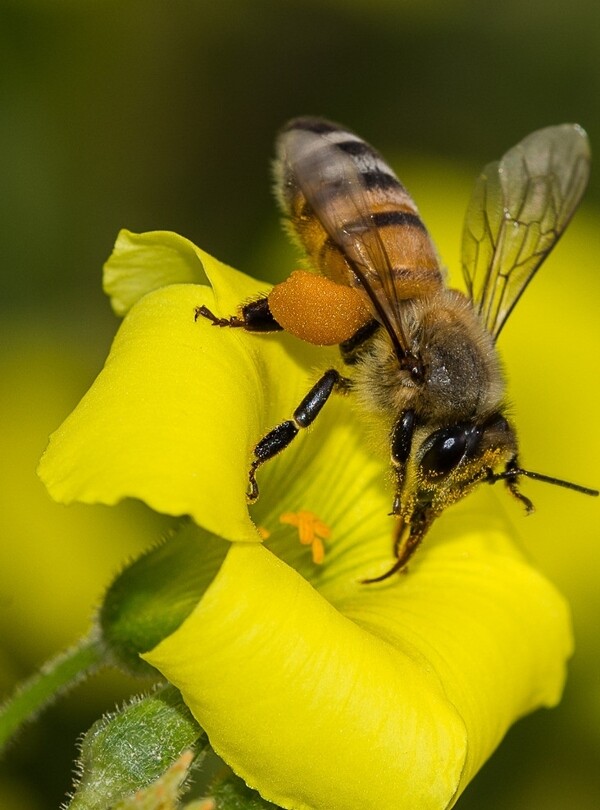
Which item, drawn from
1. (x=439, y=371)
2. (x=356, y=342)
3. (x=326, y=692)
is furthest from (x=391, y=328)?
(x=326, y=692)

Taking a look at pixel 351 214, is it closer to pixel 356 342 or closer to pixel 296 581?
pixel 356 342

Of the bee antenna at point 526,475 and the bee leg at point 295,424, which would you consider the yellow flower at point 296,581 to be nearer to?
the bee leg at point 295,424

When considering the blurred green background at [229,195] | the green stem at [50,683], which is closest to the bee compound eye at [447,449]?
the green stem at [50,683]

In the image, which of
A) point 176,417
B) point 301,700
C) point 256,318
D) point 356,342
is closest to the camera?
point 301,700

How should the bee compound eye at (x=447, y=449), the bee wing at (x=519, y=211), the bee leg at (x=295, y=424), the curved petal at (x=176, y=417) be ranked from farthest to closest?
the bee wing at (x=519, y=211), the bee leg at (x=295, y=424), the bee compound eye at (x=447, y=449), the curved petal at (x=176, y=417)

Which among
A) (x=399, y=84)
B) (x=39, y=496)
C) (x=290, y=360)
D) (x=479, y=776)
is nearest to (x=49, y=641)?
(x=39, y=496)

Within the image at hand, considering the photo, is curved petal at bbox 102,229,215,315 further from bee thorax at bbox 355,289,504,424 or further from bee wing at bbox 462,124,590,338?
bee wing at bbox 462,124,590,338

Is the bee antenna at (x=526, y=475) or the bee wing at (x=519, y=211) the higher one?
the bee wing at (x=519, y=211)
